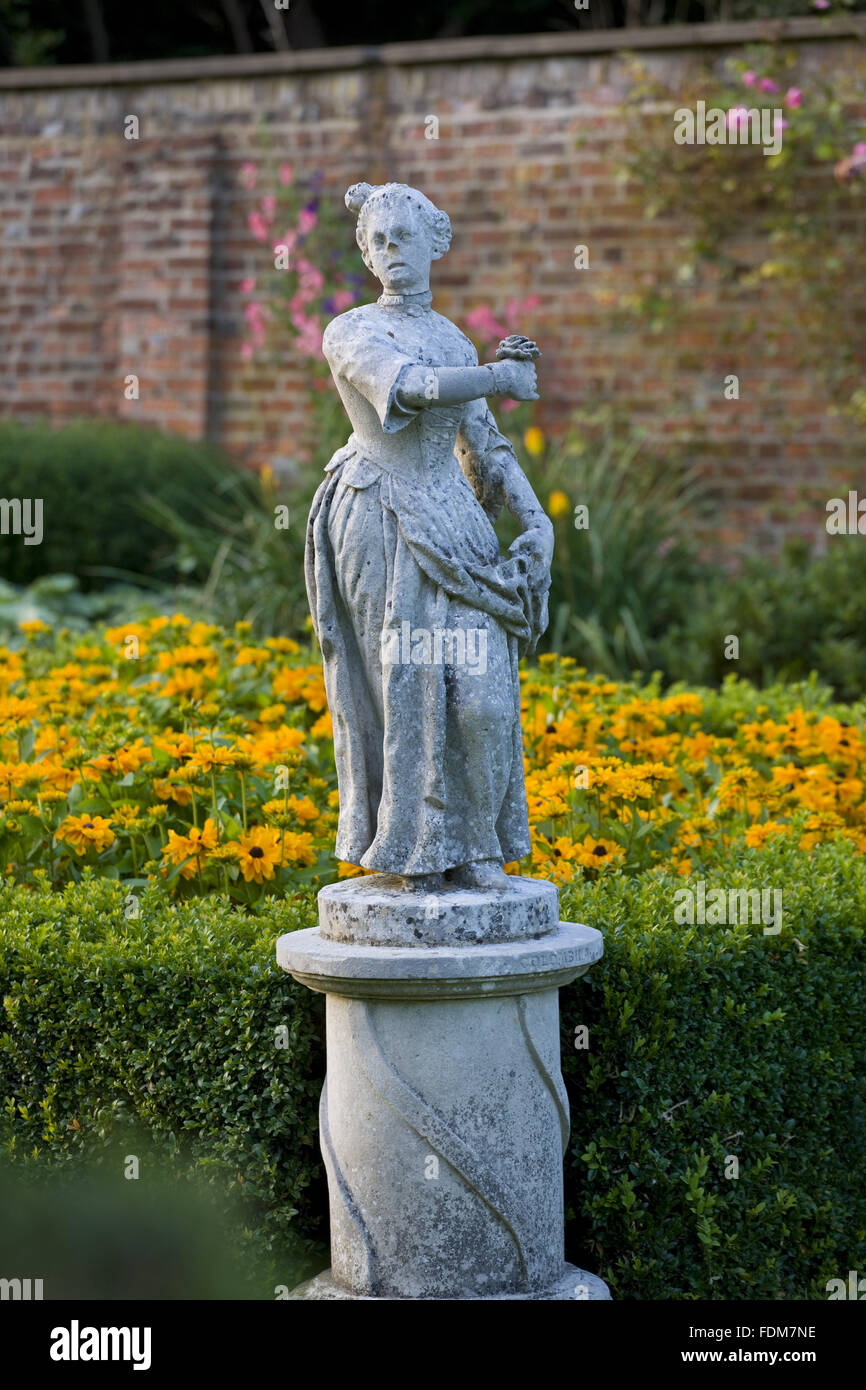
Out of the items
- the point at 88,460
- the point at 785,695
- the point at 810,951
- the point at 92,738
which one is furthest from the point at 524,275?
the point at 810,951

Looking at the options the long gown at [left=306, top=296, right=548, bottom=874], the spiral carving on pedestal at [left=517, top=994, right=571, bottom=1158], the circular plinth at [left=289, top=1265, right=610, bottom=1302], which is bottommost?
the circular plinth at [left=289, top=1265, right=610, bottom=1302]

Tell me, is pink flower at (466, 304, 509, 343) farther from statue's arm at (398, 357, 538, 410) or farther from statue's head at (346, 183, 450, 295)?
statue's arm at (398, 357, 538, 410)

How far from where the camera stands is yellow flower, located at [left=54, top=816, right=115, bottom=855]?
387cm

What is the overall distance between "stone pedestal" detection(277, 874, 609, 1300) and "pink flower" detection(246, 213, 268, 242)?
7488 mm

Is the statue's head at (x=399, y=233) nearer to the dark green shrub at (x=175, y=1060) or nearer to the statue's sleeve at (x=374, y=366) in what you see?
the statue's sleeve at (x=374, y=366)

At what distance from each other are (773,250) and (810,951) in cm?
683

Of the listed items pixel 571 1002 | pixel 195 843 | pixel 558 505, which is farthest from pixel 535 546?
pixel 558 505

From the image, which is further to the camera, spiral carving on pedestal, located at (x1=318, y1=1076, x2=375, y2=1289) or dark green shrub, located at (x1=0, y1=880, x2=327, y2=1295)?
dark green shrub, located at (x1=0, y1=880, x2=327, y2=1295)

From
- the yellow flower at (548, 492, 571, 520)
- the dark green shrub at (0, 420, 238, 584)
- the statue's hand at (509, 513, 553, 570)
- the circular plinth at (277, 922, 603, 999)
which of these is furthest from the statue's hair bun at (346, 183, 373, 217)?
the dark green shrub at (0, 420, 238, 584)

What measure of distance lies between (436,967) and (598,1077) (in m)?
0.67

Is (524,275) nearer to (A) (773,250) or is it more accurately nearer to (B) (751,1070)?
(A) (773,250)

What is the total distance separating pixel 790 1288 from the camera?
11.3 feet

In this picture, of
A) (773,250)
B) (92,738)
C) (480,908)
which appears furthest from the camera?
(773,250)

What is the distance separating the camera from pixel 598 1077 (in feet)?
10.8
